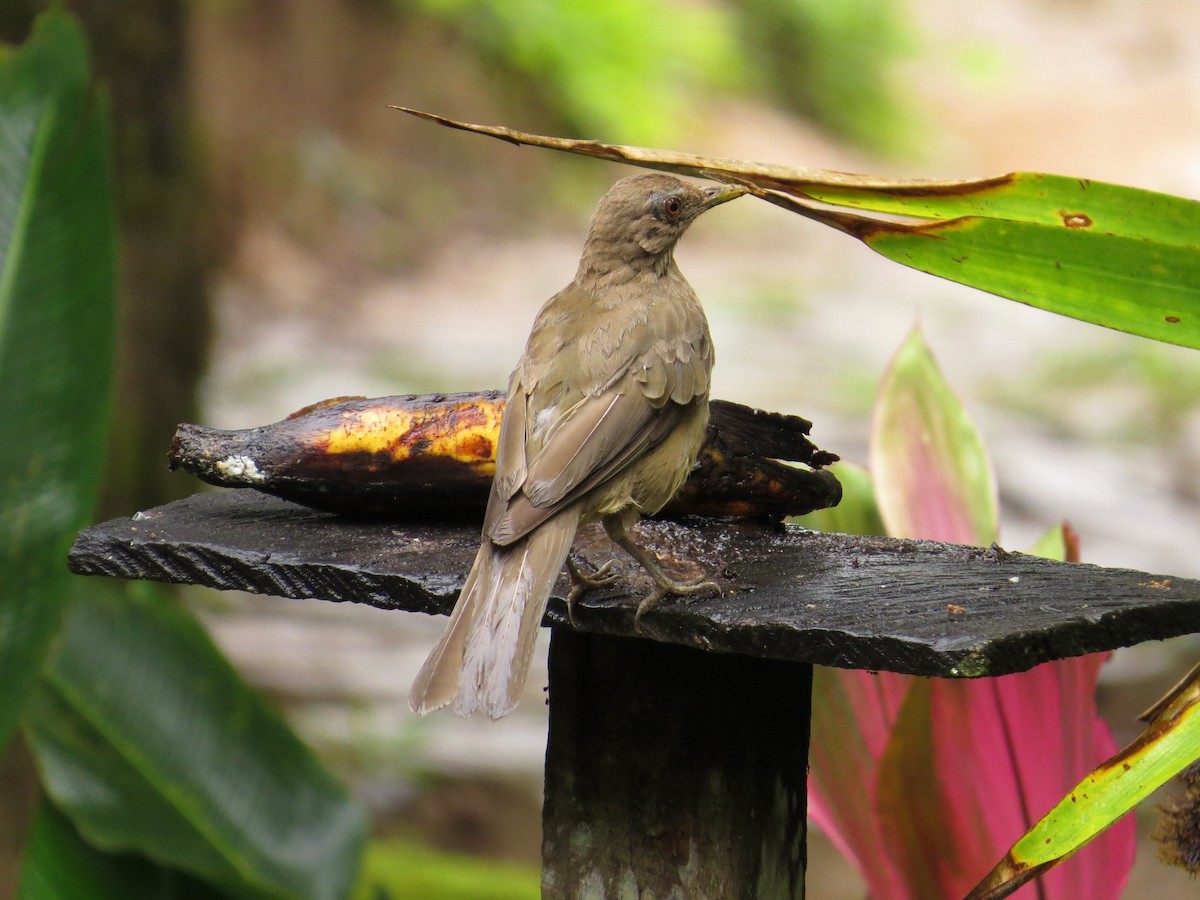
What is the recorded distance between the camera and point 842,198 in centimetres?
208

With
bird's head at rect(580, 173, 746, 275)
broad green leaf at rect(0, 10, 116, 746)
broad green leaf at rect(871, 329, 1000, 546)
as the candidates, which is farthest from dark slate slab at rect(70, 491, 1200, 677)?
broad green leaf at rect(0, 10, 116, 746)

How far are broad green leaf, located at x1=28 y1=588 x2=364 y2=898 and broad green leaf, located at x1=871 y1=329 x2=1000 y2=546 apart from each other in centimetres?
163

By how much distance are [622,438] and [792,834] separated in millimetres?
732

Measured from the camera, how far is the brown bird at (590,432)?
1985 millimetres

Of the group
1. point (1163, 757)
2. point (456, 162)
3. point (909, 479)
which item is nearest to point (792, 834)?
point (1163, 757)

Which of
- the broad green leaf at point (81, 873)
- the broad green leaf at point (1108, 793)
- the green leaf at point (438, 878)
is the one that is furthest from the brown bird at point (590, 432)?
the green leaf at point (438, 878)

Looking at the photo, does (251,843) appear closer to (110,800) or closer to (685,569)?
(110,800)

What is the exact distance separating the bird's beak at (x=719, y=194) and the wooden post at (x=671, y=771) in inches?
29.9

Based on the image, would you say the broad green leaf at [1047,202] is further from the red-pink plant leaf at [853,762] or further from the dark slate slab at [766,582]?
the red-pink plant leaf at [853,762]

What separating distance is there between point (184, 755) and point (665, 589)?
2077mm

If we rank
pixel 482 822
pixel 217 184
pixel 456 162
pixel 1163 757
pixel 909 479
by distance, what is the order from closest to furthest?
pixel 1163 757, pixel 909 479, pixel 482 822, pixel 217 184, pixel 456 162

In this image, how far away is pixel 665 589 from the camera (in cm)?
207

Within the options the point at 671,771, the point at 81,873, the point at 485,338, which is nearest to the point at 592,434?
the point at 671,771

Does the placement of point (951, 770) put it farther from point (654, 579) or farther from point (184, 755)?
point (184, 755)
